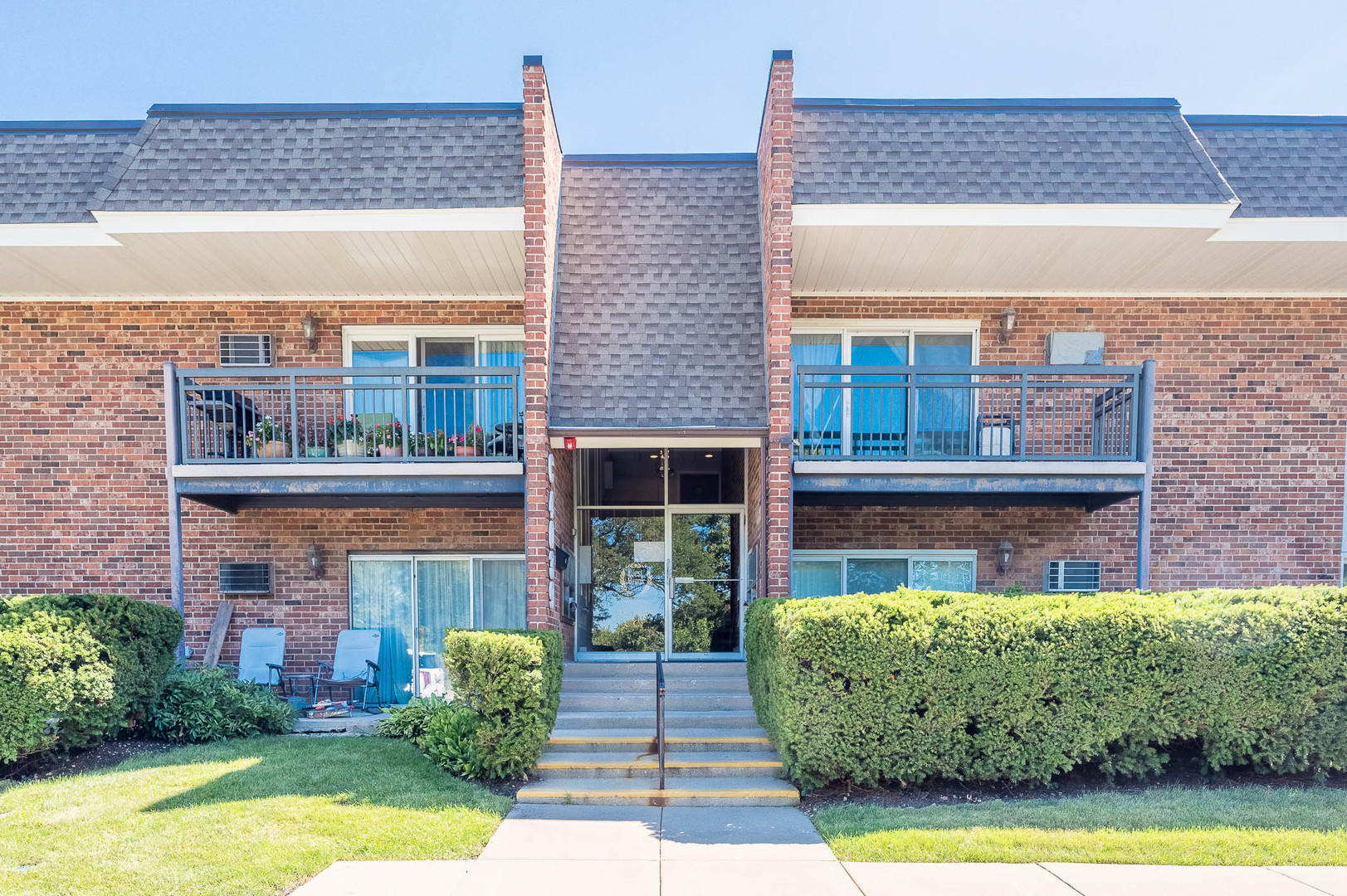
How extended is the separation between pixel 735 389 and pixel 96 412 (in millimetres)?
7646

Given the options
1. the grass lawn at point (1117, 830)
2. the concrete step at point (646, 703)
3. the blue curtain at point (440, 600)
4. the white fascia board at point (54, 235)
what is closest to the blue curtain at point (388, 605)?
the blue curtain at point (440, 600)

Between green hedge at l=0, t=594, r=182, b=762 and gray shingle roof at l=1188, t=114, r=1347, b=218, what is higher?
gray shingle roof at l=1188, t=114, r=1347, b=218

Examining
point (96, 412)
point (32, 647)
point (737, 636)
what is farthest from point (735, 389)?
point (96, 412)

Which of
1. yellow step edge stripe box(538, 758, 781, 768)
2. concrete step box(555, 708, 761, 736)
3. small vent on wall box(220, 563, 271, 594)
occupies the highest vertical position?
small vent on wall box(220, 563, 271, 594)

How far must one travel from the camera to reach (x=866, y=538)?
9.17 metres

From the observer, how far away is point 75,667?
6.61 meters

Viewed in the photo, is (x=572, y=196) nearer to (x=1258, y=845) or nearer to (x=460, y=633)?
(x=460, y=633)

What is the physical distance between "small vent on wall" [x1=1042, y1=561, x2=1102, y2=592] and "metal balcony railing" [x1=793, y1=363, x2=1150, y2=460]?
134 centimetres

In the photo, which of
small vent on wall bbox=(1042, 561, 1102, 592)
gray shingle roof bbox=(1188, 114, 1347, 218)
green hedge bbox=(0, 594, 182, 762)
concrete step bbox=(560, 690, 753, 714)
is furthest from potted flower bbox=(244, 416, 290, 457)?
gray shingle roof bbox=(1188, 114, 1347, 218)

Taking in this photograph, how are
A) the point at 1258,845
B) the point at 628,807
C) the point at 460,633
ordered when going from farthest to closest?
the point at 460,633, the point at 628,807, the point at 1258,845

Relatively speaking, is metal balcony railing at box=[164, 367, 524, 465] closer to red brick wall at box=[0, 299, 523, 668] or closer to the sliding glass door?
red brick wall at box=[0, 299, 523, 668]

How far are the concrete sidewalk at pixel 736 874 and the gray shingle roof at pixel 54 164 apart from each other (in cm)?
762

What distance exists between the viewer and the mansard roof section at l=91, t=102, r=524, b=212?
797 centimetres

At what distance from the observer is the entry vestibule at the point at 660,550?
955 centimetres
